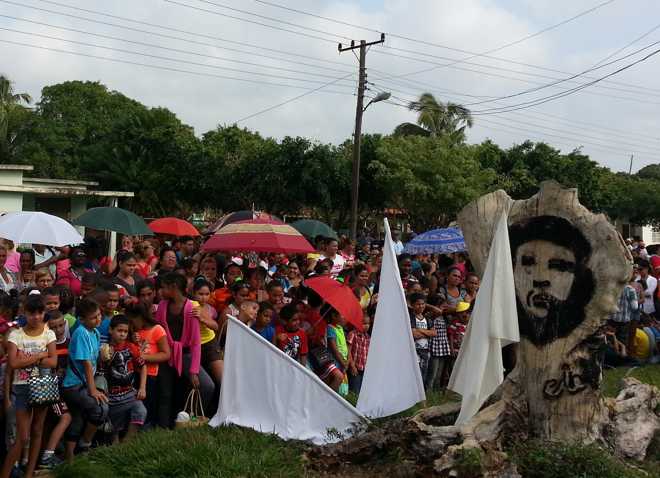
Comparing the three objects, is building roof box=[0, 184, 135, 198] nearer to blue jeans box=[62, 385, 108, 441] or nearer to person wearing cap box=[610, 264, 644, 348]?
person wearing cap box=[610, 264, 644, 348]

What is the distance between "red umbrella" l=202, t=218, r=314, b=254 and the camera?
9742 millimetres

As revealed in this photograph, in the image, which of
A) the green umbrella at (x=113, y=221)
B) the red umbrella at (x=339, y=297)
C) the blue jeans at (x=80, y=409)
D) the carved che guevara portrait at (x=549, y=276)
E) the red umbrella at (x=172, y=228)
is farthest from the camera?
the red umbrella at (x=172, y=228)

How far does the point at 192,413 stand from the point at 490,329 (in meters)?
3.03

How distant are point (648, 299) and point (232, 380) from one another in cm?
893

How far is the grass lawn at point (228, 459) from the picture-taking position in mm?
5535

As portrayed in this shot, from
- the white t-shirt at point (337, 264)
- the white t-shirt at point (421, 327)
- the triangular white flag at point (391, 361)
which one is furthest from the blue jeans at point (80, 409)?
the white t-shirt at point (337, 264)

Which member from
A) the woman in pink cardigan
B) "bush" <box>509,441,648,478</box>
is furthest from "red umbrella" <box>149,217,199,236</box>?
"bush" <box>509,441,648,478</box>

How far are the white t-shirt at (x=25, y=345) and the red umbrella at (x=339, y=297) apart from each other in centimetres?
279

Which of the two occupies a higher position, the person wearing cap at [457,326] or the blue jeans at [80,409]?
the person wearing cap at [457,326]

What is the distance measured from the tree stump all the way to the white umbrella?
471 cm

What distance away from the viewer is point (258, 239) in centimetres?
988

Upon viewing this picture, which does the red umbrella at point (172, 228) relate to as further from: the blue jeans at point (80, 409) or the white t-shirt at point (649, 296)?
the white t-shirt at point (649, 296)

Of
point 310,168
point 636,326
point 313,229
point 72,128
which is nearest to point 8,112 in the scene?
point 72,128

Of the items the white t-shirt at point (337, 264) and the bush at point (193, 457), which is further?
the white t-shirt at point (337, 264)
